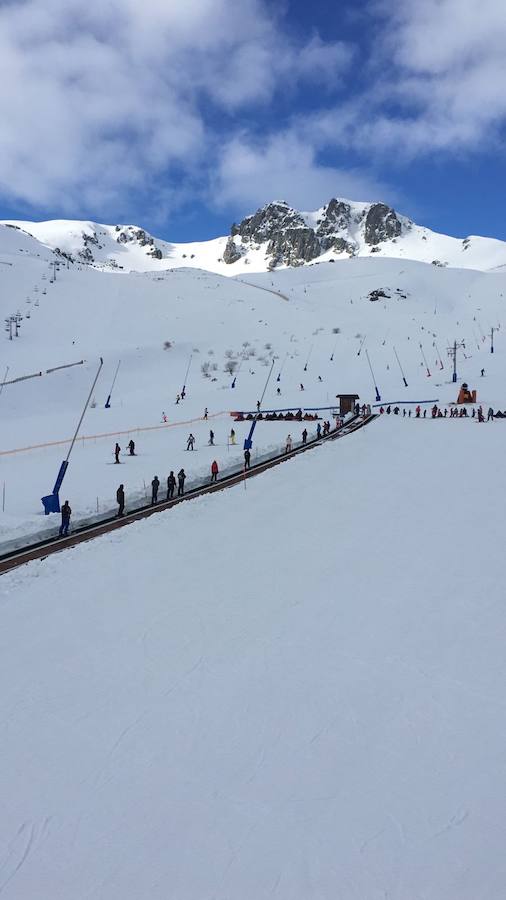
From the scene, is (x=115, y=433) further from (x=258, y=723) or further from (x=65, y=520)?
(x=258, y=723)

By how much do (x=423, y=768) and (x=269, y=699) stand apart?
2.17 meters

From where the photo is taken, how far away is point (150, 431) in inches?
1706

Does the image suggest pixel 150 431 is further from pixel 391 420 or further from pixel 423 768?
pixel 423 768

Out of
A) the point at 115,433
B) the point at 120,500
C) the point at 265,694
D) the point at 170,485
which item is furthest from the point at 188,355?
the point at 265,694

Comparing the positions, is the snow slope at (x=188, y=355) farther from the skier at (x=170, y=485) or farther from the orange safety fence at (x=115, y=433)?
the skier at (x=170, y=485)

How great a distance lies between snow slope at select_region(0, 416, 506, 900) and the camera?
5105 mm

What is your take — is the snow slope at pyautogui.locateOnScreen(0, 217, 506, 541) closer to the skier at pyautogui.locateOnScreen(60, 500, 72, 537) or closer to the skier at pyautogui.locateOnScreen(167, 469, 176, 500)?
the skier at pyautogui.locateOnScreen(60, 500, 72, 537)

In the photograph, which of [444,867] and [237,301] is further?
[237,301]

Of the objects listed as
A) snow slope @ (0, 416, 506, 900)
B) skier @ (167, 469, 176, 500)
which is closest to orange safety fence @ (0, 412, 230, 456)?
skier @ (167, 469, 176, 500)

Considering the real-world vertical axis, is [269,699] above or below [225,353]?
below

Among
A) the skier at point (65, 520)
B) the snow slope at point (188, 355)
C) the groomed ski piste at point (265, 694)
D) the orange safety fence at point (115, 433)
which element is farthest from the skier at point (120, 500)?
Answer: the orange safety fence at point (115, 433)

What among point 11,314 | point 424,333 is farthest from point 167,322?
point 424,333

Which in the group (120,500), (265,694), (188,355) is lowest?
(265,694)

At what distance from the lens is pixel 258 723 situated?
23.4ft
